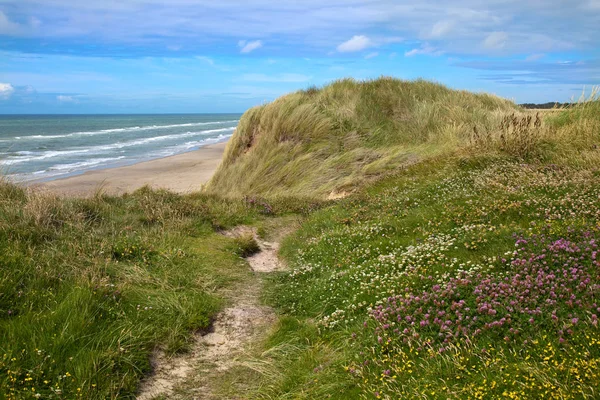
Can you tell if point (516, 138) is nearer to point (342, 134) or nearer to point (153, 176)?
point (342, 134)

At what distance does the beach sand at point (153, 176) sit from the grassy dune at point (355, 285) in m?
13.6

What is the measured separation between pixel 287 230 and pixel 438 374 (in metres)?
8.20

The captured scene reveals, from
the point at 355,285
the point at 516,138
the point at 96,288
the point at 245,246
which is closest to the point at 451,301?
the point at 355,285

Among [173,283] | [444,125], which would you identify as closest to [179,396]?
[173,283]

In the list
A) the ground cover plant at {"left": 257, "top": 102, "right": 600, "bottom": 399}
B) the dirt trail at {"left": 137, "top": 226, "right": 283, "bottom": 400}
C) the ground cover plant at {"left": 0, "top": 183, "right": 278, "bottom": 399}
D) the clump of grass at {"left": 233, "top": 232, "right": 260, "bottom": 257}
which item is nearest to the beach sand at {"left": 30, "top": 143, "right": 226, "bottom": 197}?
the clump of grass at {"left": 233, "top": 232, "right": 260, "bottom": 257}

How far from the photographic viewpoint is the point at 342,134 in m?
18.7

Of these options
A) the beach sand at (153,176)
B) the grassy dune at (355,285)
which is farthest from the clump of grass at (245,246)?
the beach sand at (153,176)

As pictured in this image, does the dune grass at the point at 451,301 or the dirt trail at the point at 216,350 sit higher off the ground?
the dune grass at the point at 451,301

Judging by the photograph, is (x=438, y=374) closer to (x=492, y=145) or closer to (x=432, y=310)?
(x=432, y=310)

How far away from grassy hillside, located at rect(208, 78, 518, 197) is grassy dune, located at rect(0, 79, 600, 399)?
3.28 m

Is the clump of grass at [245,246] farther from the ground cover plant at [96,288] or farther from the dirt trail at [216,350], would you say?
the dirt trail at [216,350]

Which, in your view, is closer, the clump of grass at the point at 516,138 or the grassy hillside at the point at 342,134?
the clump of grass at the point at 516,138

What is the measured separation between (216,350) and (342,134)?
13641mm

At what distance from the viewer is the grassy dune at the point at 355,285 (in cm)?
430
